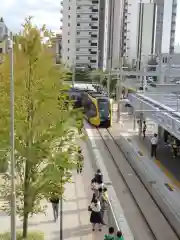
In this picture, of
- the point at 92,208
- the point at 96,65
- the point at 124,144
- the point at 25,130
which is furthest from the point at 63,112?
the point at 96,65

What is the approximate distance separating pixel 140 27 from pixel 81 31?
24215 mm

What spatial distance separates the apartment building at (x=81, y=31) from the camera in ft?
275

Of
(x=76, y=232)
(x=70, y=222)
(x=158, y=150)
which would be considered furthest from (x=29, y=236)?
(x=158, y=150)

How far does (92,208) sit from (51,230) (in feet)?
4.40

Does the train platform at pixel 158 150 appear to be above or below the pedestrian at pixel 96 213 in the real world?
below

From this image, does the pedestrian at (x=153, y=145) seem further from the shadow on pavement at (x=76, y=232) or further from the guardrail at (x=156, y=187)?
the shadow on pavement at (x=76, y=232)

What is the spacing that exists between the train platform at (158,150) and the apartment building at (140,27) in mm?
64496

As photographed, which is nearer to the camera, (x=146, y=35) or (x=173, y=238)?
(x=173, y=238)

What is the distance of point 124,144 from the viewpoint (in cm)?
2300

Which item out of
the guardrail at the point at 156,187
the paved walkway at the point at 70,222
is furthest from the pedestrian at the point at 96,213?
the guardrail at the point at 156,187

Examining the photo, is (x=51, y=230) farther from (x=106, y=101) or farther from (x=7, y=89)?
(x=106, y=101)

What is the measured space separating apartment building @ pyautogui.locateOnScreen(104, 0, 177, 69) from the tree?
8486 centimetres

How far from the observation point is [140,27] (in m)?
102

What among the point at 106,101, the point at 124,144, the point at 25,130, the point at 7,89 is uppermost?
the point at 7,89
